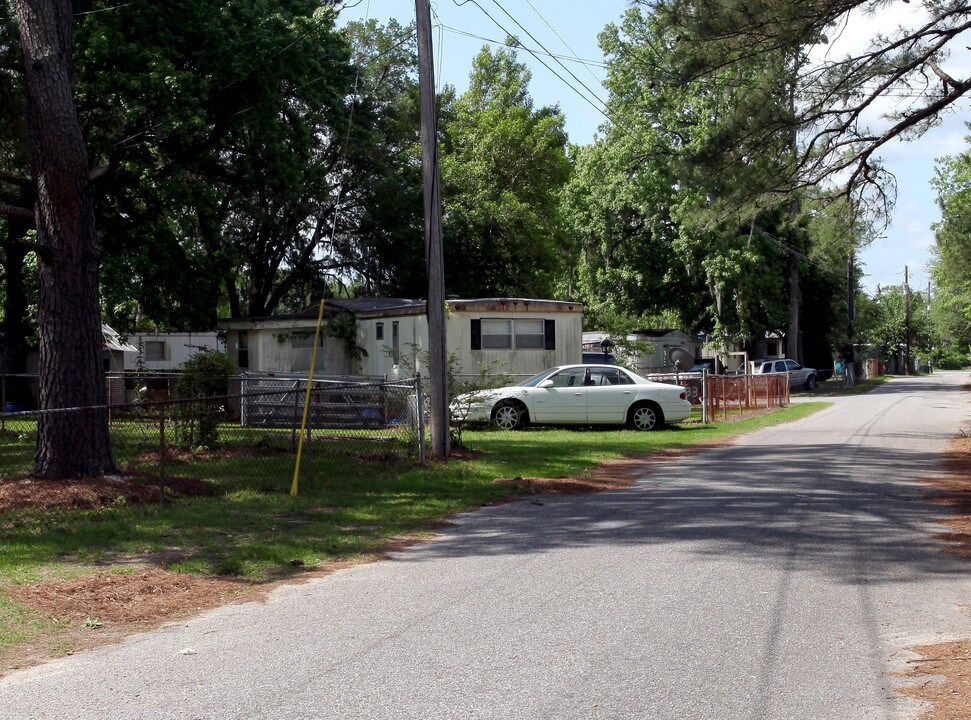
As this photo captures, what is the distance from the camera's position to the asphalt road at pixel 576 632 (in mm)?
5359

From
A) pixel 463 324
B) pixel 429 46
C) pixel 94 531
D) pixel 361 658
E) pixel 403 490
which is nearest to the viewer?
pixel 361 658

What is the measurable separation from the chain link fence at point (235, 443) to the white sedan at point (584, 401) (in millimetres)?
5949

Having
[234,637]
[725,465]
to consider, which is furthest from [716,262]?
[234,637]

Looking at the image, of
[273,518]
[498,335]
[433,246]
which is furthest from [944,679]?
[498,335]

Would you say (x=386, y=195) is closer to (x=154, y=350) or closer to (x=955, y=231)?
(x=154, y=350)

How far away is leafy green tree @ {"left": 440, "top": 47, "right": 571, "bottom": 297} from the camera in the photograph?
140ft

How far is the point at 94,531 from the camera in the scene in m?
10.4

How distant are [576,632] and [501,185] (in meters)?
43.0

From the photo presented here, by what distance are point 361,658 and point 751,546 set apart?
4.72 meters

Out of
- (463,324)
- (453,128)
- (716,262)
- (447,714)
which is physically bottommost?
(447,714)

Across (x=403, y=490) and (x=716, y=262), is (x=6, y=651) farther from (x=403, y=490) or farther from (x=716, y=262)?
(x=716, y=262)

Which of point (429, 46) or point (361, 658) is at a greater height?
point (429, 46)

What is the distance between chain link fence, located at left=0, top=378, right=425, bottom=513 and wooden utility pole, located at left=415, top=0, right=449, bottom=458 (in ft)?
1.43

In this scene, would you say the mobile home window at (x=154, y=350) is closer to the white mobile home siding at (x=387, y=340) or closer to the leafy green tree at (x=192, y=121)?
the leafy green tree at (x=192, y=121)
